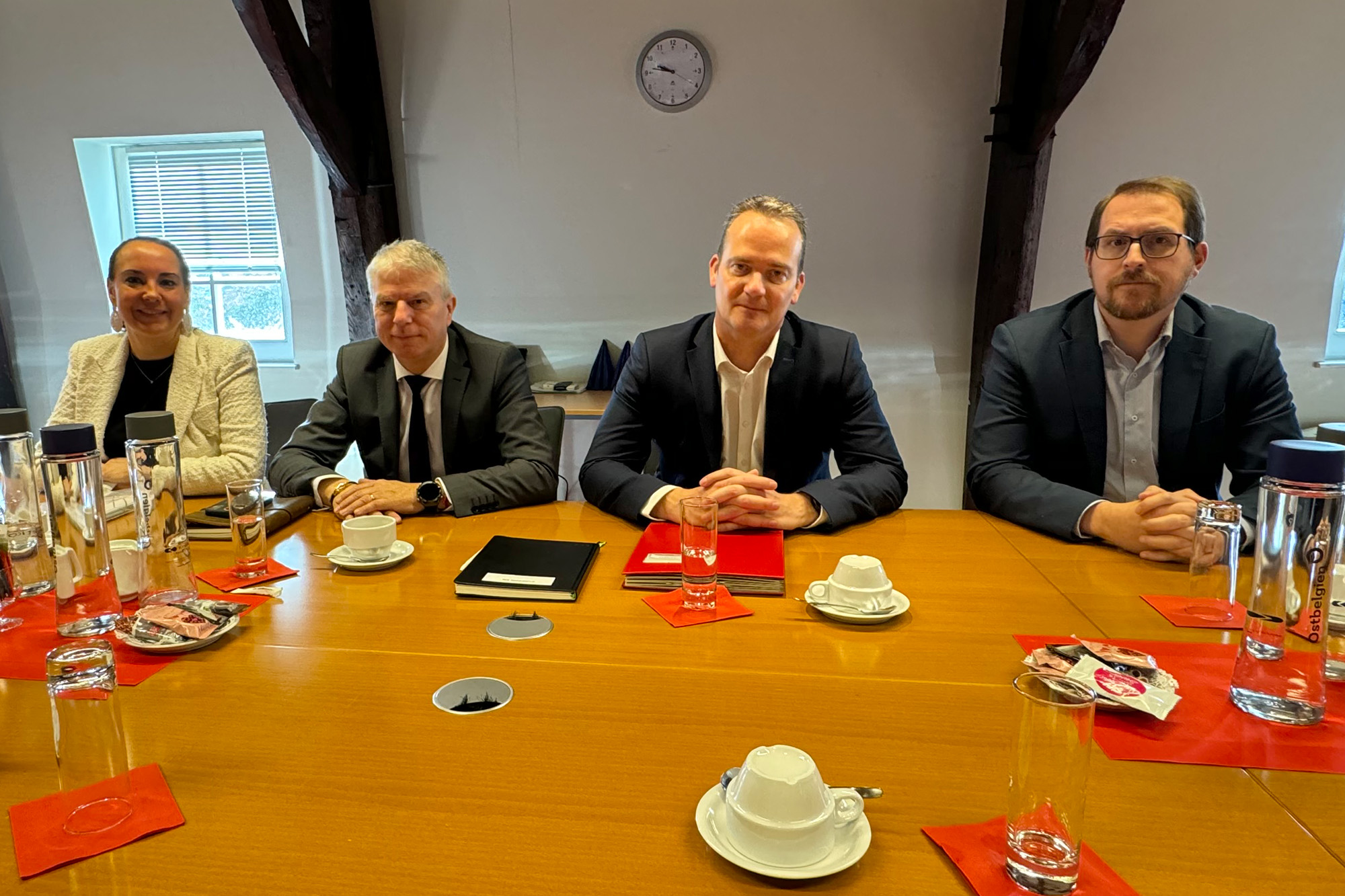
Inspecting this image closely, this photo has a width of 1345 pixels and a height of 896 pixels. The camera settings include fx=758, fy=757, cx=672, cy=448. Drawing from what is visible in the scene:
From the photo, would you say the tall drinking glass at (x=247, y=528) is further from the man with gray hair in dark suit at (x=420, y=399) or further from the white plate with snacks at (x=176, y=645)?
the man with gray hair in dark suit at (x=420, y=399)

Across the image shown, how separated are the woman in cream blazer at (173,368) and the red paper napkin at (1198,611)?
2291mm

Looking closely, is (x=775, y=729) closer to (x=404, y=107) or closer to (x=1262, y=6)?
(x=404, y=107)

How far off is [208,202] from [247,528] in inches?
142

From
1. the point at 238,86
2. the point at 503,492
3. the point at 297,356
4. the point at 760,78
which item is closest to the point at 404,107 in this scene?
the point at 238,86

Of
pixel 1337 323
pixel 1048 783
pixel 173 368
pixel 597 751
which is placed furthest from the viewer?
pixel 1337 323

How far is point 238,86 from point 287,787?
4209 mm

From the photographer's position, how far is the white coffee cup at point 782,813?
2.19 ft

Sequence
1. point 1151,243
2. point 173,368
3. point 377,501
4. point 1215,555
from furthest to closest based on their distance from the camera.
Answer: point 173,368
point 1151,243
point 377,501
point 1215,555

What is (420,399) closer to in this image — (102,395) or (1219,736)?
(102,395)

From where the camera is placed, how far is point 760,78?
3.63 metres

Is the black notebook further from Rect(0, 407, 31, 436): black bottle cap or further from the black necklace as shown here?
the black necklace

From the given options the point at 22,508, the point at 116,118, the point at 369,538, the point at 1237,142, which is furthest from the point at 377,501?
the point at 1237,142

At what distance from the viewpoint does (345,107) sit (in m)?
3.66

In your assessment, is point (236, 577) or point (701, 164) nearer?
point (236, 577)
